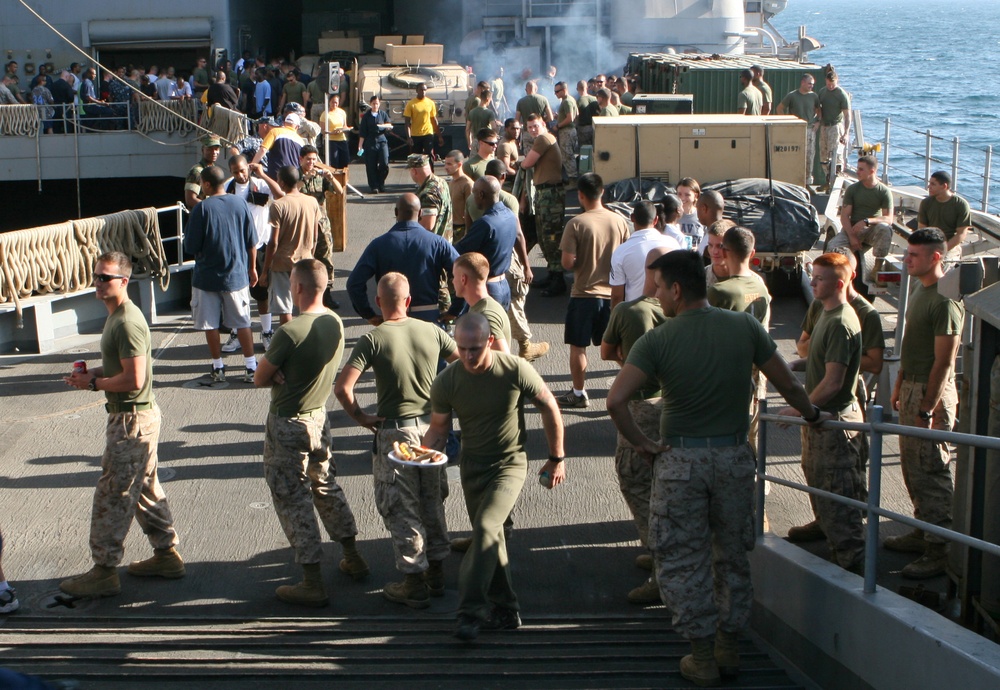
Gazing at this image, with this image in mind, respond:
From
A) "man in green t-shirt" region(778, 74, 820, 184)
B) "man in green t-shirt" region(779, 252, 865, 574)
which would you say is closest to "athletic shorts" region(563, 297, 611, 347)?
"man in green t-shirt" region(779, 252, 865, 574)

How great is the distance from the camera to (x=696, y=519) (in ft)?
16.0

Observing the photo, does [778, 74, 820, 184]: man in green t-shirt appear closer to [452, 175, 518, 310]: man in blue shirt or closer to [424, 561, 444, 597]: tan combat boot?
[452, 175, 518, 310]: man in blue shirt

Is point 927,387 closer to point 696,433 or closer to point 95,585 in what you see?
point 696,433

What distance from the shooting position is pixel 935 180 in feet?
33.8

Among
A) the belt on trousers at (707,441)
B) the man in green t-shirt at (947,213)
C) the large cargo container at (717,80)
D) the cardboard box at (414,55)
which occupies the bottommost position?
the belt on trousers at (707,441)

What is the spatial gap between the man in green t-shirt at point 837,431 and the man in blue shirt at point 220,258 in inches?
200

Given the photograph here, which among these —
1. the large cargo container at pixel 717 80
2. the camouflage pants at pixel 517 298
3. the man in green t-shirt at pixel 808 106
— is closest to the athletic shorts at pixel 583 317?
the camouflage pants at pixel 517 298

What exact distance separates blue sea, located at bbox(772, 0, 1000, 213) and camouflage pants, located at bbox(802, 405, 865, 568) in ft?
29.4

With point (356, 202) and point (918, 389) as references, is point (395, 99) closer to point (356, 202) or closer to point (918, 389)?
point (356, 202)

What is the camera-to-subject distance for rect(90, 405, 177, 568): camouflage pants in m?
6.05

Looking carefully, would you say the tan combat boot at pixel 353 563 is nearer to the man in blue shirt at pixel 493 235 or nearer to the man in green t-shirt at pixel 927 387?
the man in blue shirt at pixel 493 235

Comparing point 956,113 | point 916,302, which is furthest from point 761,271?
point 956,113

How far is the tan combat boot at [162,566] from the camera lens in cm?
636

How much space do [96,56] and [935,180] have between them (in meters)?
27.5
